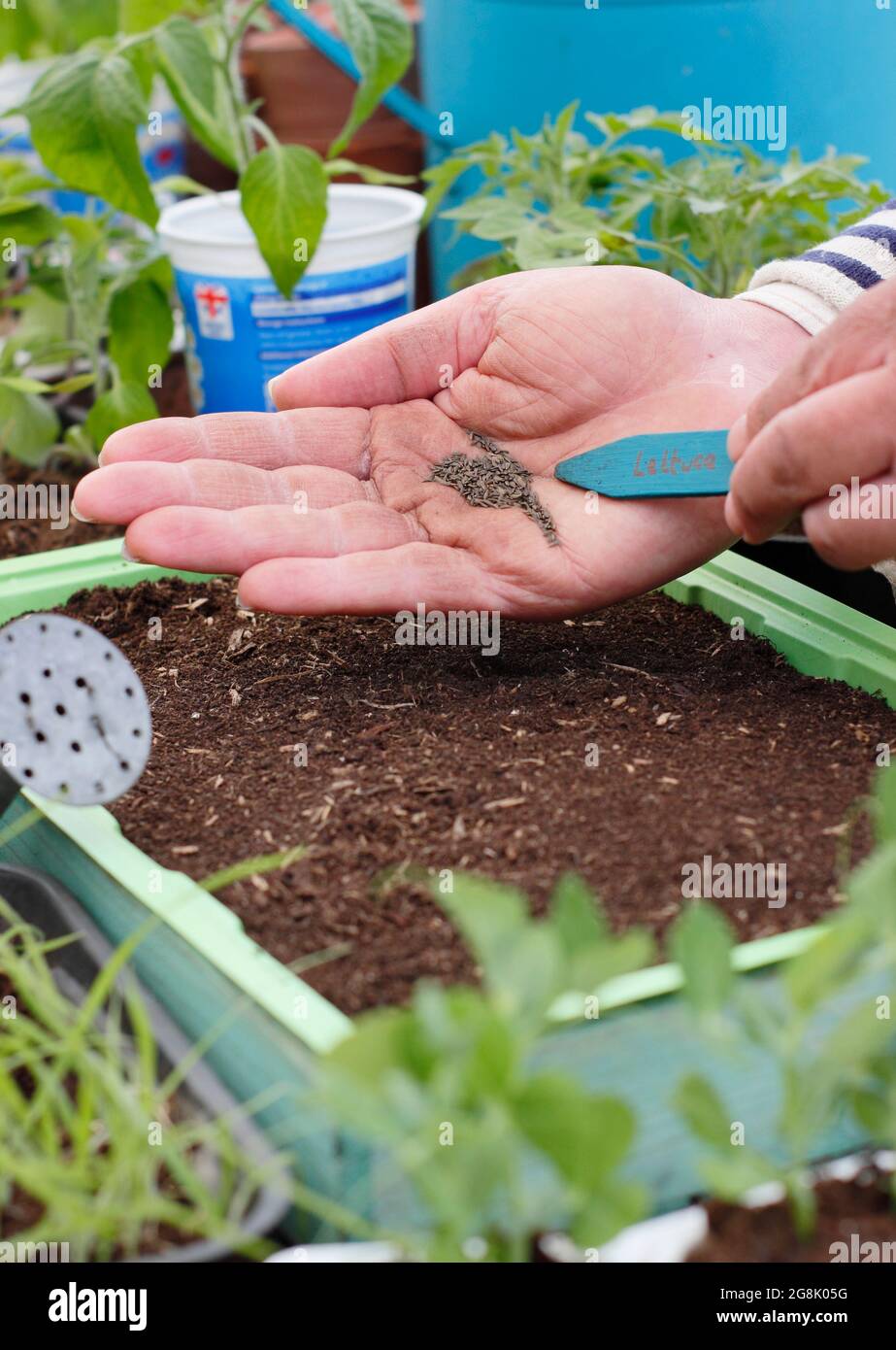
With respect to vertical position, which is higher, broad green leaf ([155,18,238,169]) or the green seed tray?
broad green leaf ([155,18,238,169])

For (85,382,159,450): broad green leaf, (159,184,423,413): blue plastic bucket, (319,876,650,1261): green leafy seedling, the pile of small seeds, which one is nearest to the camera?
(319,876,650,1261): green leafy seedling

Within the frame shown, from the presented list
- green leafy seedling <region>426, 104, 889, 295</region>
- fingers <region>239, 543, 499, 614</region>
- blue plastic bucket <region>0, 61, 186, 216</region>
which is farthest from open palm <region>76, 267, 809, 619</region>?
blue plastic bucket <region>0, 61, 186, 216</region>

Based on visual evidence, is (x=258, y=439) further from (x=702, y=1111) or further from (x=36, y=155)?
(x=36, y=155)

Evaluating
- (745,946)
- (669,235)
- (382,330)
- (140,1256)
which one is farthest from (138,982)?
(669,235)

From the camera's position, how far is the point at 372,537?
1.25 meters

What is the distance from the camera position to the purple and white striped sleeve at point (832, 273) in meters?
1.31

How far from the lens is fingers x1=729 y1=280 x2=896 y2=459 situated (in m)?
0.96

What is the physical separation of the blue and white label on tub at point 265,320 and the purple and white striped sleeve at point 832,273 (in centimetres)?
66

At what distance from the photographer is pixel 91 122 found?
1.64m

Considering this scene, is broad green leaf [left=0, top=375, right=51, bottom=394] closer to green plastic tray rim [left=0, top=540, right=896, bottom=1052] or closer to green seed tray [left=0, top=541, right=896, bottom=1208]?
green plastic tray rim [left=0, top=540, right=896, bottom=1052]

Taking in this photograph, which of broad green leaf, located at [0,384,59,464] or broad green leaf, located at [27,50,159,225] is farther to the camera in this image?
broad green leaf, located at [0,384,59,464]

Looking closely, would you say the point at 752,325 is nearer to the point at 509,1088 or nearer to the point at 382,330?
the point at 382,330

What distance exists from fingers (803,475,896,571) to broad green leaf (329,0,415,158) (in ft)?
3.41

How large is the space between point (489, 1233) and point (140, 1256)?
0.17m
